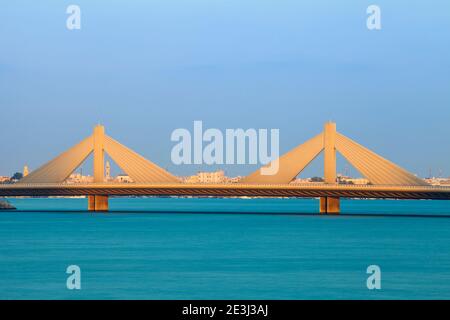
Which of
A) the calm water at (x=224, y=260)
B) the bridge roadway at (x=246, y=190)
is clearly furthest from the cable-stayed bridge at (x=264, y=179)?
the calm water at (x=224, y=260)

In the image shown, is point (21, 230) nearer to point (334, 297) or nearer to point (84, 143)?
point (84, 143)

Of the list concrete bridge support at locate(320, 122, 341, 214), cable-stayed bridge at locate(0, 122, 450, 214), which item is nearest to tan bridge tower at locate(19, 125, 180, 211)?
cable-stayed bridge at locate(0, 122, 450, 214)

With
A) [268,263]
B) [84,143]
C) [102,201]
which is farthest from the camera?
[102,201]

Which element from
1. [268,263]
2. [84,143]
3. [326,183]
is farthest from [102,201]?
[268,263]

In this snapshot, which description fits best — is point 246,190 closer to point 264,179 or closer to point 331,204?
point 264,179

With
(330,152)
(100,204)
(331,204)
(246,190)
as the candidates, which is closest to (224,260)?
(246,190)

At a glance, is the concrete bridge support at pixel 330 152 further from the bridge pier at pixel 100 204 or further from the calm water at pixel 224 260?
the bridge pier at pixel 100 204

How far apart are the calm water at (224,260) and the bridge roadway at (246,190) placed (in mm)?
3156

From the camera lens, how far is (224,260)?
4772 centimetres

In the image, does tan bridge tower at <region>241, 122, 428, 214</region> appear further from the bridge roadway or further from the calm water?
the calm water

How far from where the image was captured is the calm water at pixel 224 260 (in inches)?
1438

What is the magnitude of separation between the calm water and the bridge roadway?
10.4 feet
